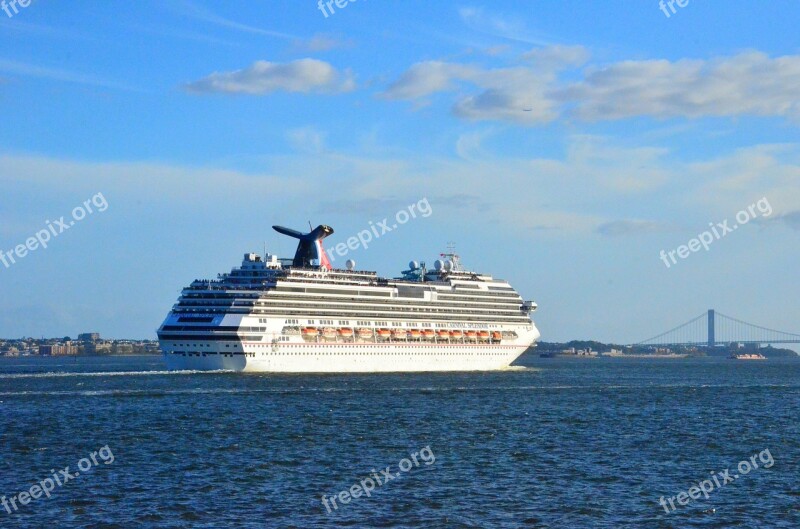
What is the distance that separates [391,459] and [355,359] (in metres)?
65.6

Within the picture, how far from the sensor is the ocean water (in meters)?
31.1

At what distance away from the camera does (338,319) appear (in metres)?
107

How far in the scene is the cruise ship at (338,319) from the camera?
95.7m

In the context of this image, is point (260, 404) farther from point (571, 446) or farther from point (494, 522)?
point (494, 522)

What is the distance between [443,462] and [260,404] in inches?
1024

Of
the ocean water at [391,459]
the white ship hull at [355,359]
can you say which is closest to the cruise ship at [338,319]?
the white ship hull at [355,359]

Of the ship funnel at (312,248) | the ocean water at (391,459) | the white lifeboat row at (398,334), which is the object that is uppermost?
the ship funnel at (312,248)

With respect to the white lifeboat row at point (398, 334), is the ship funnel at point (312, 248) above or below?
above

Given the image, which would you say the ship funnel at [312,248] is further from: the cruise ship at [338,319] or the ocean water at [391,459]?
the ocean water at [391,459]

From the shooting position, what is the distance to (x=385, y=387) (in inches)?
3312

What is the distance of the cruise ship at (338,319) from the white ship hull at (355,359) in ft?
0.36

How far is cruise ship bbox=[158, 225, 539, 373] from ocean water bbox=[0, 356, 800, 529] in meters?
19.4

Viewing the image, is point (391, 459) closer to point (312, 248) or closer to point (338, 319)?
point (338, 319)

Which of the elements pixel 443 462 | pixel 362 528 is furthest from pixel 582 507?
pixel 443 462
